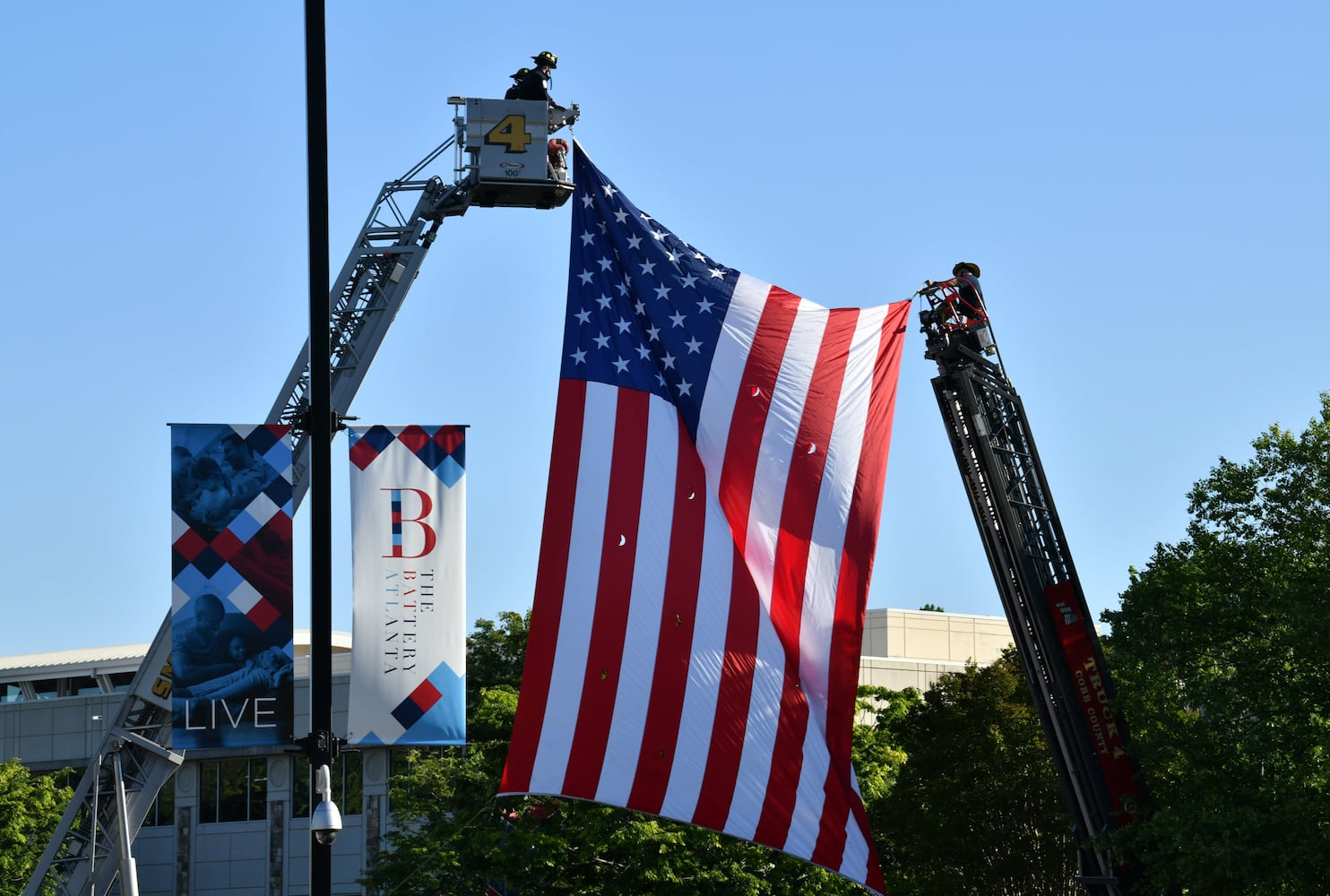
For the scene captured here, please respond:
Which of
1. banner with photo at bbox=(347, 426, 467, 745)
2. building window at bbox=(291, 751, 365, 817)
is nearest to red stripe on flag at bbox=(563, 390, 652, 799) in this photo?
banner with photo at bbox=(347, 426, 467, 745)

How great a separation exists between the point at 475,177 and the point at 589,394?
10.5 m

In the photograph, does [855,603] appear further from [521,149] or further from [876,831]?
[876,831]

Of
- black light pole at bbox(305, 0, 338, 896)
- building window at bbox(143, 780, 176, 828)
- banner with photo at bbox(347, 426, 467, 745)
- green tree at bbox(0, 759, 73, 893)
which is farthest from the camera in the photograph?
building window at bbox(143, 780, 176, 828)

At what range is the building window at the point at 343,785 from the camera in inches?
2248

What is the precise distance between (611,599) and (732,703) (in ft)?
4.63

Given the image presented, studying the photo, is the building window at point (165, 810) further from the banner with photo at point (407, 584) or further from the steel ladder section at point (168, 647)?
the banner with photo at point (407, 584)

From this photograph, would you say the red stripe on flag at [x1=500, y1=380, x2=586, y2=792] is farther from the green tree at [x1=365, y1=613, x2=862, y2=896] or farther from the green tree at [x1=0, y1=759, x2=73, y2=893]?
the green tree at [x1=0, y1=759, x2=73, y2=893]

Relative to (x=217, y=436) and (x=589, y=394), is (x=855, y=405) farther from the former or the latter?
(x=217, y=436)

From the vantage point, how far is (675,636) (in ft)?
49.3

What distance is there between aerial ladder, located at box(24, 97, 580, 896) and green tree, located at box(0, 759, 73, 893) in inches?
723

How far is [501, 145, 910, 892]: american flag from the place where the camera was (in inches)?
577

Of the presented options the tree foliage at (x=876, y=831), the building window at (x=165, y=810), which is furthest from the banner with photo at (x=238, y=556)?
the building window at (x=165, y=810)

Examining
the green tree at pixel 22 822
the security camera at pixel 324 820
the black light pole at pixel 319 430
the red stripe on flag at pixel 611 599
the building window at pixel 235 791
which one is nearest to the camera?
the security camera at pixel 324 820

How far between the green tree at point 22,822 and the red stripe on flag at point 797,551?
3810 centimetres
